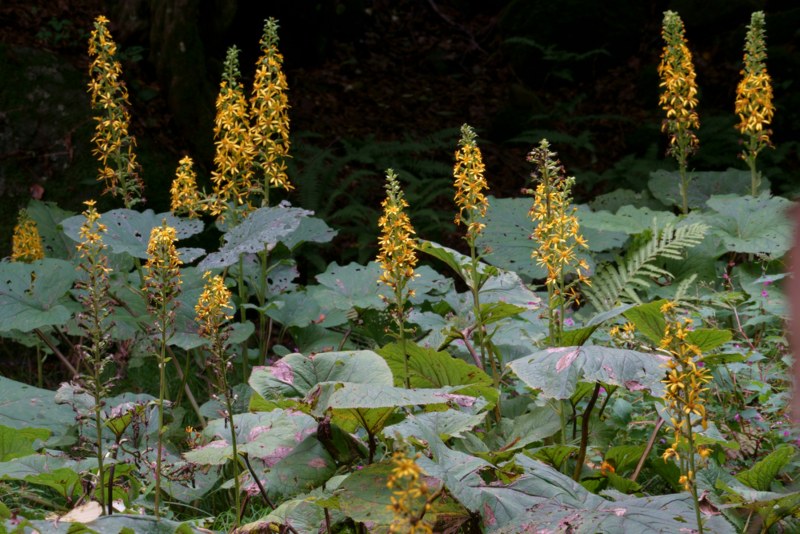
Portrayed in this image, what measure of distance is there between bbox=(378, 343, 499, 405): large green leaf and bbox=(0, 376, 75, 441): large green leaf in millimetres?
1324

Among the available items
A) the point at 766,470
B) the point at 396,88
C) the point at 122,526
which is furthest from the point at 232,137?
the point at 396,88

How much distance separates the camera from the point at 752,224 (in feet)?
17.1

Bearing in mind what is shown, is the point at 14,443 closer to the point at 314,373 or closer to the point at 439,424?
the point at 314,373

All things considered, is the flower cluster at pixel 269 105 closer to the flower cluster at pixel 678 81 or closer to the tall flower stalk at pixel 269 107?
the tall flower stalk at pixel 269 107

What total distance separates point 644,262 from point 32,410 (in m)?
3.44

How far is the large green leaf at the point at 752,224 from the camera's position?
16.3 ft

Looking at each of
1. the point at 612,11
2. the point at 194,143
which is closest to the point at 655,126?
the point at 612,11

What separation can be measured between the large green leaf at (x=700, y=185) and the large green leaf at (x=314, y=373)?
3.86 metres

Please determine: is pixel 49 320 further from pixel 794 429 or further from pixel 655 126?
pixel 655 126

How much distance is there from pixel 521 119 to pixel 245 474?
698 cm

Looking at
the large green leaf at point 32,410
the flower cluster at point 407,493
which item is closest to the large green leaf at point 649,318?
the flower cluster at point 407,493

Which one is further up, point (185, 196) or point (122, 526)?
point (185, 196)

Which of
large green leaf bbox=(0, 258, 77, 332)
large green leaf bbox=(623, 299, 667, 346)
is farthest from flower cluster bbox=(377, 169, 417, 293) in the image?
large green leaf bbox=(0, 258, 77, 332)

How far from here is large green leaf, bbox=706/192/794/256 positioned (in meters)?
4.96
